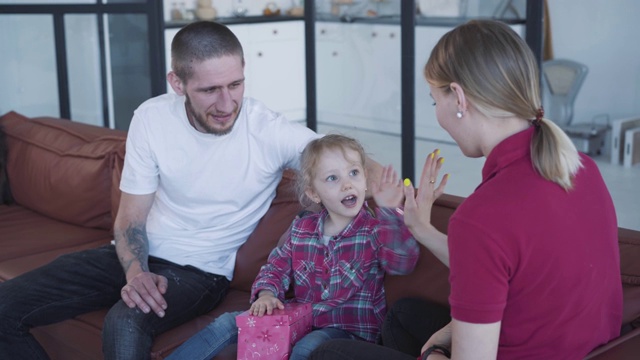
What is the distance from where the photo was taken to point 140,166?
2658mm

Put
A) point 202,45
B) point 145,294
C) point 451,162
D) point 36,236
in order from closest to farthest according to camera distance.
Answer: point 145,294, point 202,45, point 36,236, point 451,162

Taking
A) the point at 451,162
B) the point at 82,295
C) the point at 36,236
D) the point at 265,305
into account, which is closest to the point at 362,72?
the point at 451,162

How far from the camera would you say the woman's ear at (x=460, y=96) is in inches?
63.2

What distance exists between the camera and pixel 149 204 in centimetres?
270

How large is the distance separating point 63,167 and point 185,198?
1.18 meters

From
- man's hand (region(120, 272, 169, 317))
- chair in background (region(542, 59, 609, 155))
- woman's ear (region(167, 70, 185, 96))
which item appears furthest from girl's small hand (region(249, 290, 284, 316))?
chair in background (region(542, 59, 609, 155))

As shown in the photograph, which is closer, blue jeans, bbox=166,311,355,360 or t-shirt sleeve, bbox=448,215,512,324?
t-shirt sleeve, bbox=448,215,512,324

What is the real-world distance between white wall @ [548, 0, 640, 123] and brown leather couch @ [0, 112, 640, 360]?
4.05m

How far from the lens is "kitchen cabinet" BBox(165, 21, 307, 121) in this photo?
539 cm

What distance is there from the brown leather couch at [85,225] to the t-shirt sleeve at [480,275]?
34cm

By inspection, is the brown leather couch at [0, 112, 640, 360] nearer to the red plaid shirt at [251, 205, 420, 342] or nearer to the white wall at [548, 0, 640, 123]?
the red plaid shirt at [251, 205, 420, 342]

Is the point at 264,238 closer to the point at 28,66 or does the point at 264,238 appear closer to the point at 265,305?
the point at 265,305

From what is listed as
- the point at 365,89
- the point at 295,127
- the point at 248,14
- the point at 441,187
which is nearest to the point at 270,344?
the point at 441,187

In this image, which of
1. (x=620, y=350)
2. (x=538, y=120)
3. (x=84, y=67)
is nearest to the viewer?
(x=538, y=120)
